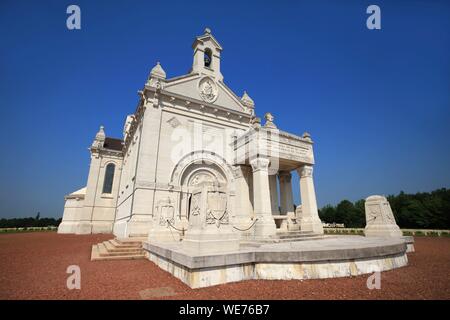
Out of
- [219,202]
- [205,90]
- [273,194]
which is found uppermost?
[205,90]

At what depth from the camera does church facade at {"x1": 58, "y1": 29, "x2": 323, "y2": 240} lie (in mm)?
11234

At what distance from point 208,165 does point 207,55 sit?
12.7 m

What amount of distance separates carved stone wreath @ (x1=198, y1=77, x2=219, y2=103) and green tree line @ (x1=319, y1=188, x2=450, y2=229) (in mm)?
41056

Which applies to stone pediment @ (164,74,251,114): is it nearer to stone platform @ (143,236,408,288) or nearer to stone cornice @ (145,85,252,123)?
stone cornice @ (145,85,252,123)

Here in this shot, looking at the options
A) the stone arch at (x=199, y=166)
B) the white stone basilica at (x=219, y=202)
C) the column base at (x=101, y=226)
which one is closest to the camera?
the white stone basilica at (x=219, y=202)

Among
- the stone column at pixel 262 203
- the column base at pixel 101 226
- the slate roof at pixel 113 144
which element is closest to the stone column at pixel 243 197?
the stone column at pixel 262 203

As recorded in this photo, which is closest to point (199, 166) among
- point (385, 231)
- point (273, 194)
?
point (273, 194)

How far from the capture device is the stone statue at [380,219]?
1232 centimetres

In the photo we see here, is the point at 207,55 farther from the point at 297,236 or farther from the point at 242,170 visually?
the point at 297,236

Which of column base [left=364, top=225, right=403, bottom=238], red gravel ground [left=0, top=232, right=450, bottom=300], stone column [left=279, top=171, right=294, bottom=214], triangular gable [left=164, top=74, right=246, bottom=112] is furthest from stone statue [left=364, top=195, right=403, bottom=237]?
triangular gable [left=164, top=74, right=246, bottom=112]

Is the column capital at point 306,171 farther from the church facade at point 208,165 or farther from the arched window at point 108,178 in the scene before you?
the arched window at point 108,178

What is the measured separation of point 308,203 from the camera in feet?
44.2
